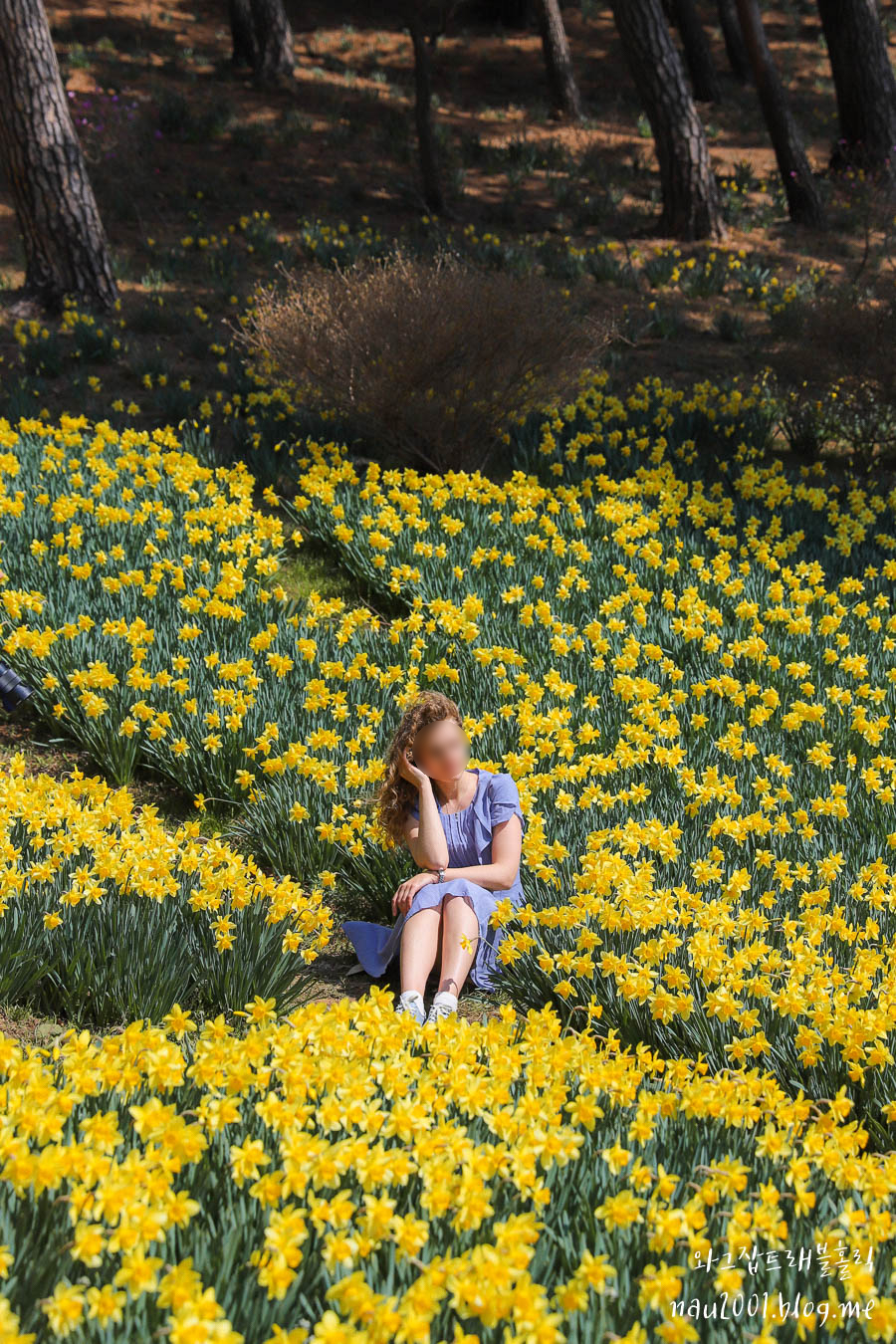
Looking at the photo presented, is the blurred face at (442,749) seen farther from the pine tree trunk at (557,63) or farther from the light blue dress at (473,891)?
the pine tree trunk at (557,63)

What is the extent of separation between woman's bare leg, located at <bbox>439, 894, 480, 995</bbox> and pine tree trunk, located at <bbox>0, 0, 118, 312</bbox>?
25.8 ft

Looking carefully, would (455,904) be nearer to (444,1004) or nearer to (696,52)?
(444,1004)

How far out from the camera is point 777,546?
6.24 meters

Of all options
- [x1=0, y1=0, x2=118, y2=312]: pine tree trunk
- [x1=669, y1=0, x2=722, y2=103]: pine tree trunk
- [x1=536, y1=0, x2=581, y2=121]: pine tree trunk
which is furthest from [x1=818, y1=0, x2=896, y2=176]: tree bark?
[x1=0, y1=0, x2=118, y2=312]: pine tree trunk

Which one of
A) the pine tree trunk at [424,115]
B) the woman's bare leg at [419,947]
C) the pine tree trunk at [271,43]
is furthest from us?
the pine tree trunk at [271,43]

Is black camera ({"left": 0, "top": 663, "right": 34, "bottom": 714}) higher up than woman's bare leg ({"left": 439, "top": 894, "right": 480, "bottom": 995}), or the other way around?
black camera ({"left": 0, "top": 663, "right": 34, "bottom": 714})

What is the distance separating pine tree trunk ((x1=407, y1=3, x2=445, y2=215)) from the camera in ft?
38.0

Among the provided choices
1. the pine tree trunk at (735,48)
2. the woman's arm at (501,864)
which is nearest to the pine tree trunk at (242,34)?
the pine tree trunk at (735,48)

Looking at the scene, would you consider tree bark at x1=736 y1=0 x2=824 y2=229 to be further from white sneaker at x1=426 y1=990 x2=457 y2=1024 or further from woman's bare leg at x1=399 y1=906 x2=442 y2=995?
white sneaker at x1=426 y1=990 x2=457 y2=1024

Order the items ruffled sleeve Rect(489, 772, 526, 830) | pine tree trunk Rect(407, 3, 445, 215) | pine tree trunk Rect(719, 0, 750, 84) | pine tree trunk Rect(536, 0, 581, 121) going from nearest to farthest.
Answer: ruffled sleeve Rect(489, 772, 526, 830)
pine tree trunk Rect(407, 3, 445, 215)
pine tree trunk Rect(536, 0, 581, 121)
pine tree trunk Rect(719, 0, 750, 84)

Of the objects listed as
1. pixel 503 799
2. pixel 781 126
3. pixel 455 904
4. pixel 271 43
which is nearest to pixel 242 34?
pixel 271 43

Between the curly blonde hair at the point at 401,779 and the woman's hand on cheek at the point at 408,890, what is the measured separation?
0.26 meters

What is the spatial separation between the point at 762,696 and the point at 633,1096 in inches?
105

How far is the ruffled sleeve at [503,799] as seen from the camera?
3.46 m
